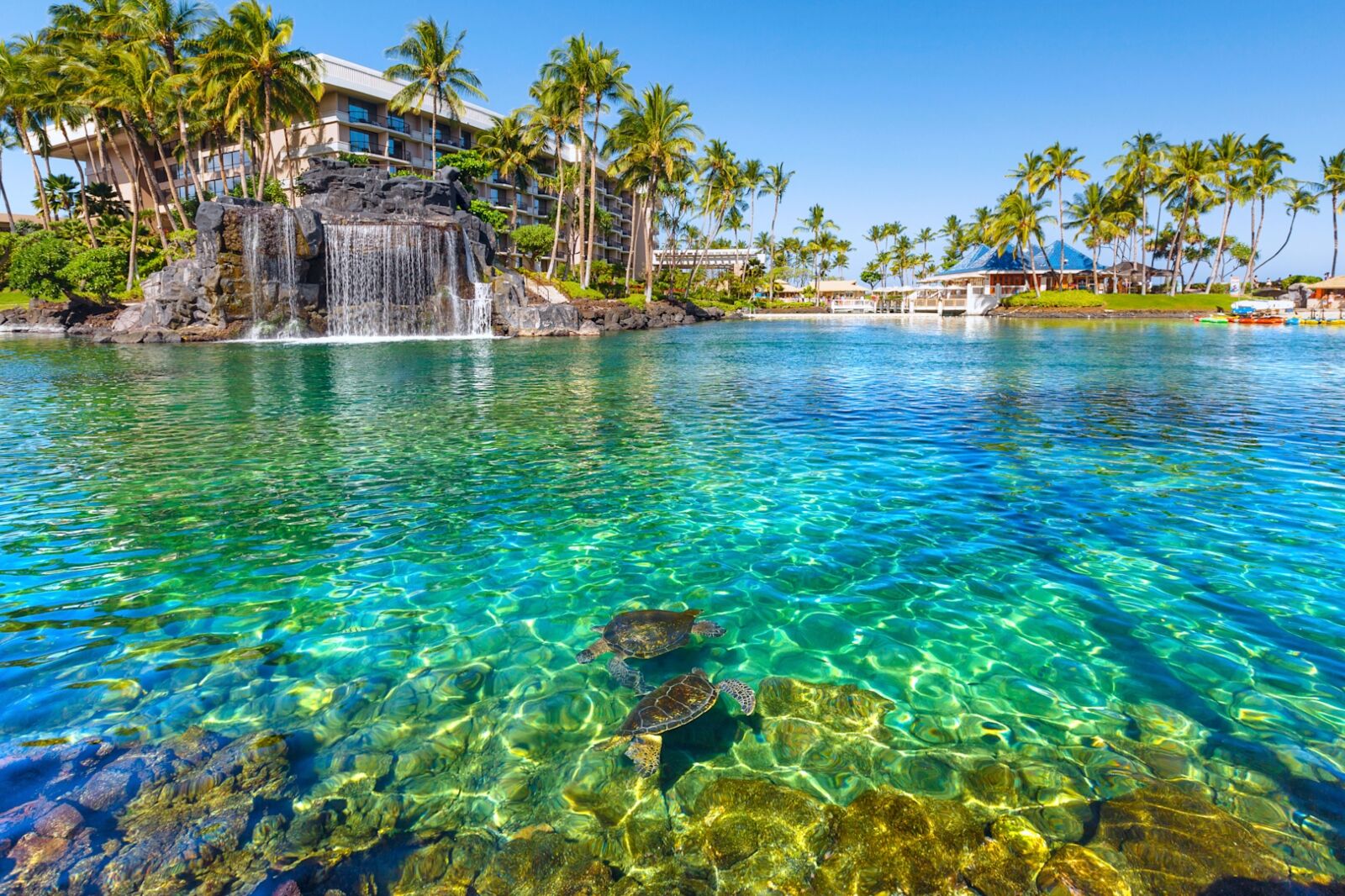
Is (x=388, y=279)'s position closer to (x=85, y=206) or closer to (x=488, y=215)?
(x=488, y=215)

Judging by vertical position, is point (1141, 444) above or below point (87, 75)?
below

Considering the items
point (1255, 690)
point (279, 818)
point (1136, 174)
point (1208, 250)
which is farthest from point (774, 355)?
point (1208, 250)

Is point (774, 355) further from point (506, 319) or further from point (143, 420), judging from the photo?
point (143, 420)

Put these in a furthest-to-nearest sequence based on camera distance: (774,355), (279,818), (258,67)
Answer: (258,67) < (774,355) < (279,818)

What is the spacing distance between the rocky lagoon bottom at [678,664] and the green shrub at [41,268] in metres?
45.3

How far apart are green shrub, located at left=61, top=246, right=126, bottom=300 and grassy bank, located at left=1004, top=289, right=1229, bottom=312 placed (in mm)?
73704

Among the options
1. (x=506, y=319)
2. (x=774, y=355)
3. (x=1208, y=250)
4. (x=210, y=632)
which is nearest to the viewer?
(x=210, y=632)

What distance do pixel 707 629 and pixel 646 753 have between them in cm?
132

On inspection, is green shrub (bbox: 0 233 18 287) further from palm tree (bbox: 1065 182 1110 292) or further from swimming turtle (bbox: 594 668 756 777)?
palm tree (bbox: 1065 182 1110 292)

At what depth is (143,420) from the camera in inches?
468

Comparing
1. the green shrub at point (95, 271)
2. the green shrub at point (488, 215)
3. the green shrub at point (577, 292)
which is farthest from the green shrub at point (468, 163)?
the green shrub at point (95, 271)

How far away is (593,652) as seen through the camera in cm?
439

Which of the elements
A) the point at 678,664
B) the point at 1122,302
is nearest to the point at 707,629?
the point at 678,664

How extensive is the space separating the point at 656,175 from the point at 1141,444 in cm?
4962
